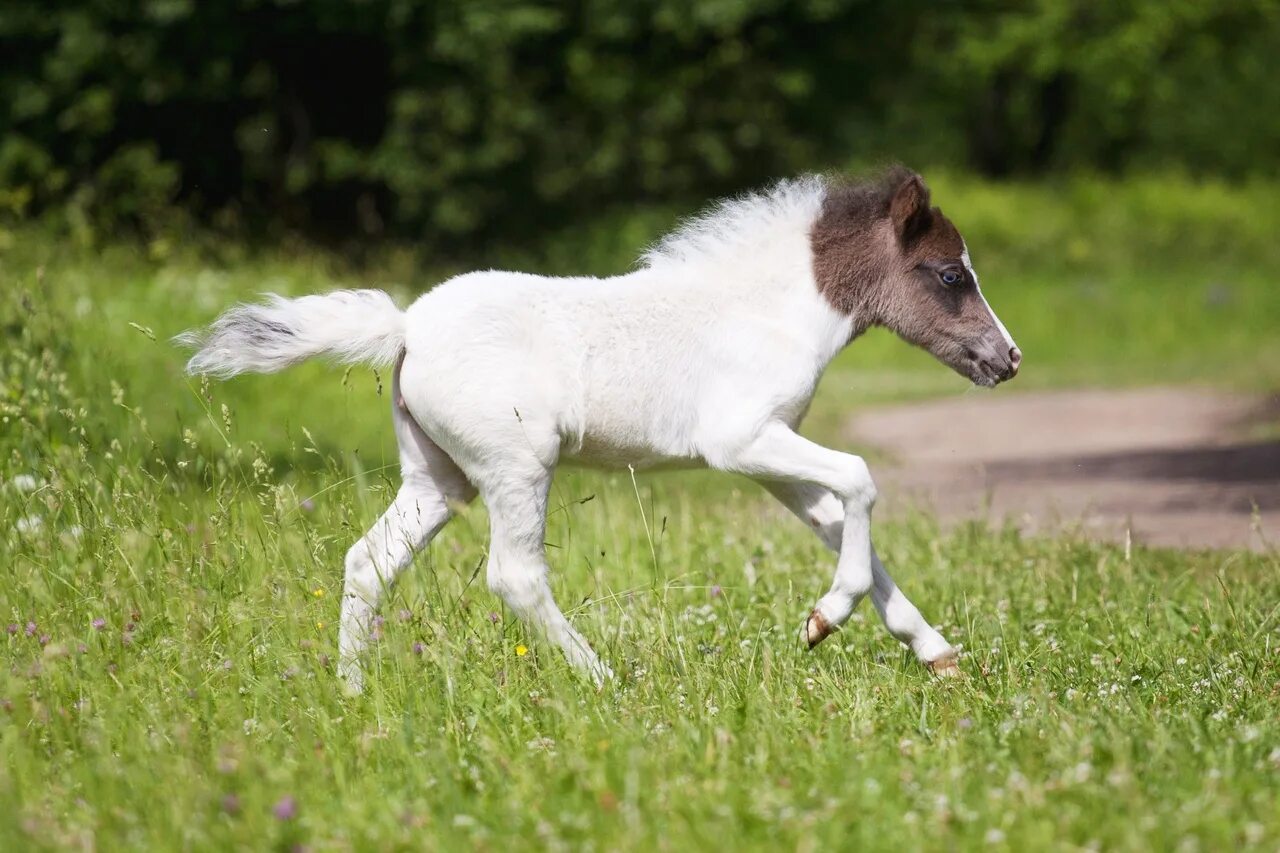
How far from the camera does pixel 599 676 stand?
188 inches

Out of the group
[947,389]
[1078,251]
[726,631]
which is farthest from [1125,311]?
[726,631]

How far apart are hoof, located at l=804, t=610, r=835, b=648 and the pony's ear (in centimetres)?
138

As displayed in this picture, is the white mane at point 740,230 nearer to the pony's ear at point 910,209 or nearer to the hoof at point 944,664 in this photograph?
the pony's ear at point 910,209

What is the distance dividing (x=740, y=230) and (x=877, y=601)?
1339mm

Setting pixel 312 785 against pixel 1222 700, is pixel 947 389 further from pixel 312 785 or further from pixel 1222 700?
pixel 312 785

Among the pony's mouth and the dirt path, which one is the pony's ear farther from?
the dirt path

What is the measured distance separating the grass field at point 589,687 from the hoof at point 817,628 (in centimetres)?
10

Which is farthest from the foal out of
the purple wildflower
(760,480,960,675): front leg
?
the purple wildflower

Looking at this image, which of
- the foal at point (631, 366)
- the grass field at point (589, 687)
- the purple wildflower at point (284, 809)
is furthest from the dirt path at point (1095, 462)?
the purple wildflower at point (284, 809)

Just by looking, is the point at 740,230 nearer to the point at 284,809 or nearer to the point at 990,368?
the point at 990,368

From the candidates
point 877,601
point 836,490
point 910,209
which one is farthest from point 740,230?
point 877,601

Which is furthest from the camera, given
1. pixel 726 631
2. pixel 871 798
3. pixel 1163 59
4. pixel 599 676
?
pixel 1163 59

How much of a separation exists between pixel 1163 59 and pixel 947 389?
2451 centimetres

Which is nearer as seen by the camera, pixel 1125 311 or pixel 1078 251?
pixel 1125 311
